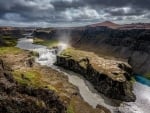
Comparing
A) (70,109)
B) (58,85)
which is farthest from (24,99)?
(58,85)

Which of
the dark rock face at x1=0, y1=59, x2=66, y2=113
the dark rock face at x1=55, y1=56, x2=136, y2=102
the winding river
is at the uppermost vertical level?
the dark rock face at x1=0, y1=59, x2=66, y2=113

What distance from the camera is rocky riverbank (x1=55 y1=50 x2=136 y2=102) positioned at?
115 metres

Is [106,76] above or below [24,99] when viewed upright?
below

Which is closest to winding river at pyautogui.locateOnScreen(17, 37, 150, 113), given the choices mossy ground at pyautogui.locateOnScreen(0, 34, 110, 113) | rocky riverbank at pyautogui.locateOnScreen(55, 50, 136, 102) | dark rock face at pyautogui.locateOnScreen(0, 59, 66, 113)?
rocky riverbank at pyautogui.locateOnScreen(55, 50, 136, 102)

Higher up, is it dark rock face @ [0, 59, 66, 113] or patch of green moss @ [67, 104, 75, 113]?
dark rock face @ [0, 59, 66, 113]

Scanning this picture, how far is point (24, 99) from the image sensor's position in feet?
157

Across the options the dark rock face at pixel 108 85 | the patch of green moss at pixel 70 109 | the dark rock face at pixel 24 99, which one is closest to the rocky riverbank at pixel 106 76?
the dark rock face at pixel 108 85

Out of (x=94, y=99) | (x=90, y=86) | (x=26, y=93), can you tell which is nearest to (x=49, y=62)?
(x=90, y=86)

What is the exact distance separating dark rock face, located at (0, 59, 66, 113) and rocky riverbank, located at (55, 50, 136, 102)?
210 ft

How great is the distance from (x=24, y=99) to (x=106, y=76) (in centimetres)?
8289

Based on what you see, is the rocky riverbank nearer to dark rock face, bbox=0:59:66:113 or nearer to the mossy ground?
the mossy ground

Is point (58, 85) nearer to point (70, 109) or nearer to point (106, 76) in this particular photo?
point (106, 76)

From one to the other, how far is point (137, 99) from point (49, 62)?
93568mm

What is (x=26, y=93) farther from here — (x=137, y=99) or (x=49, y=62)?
(x=49, y=62)
